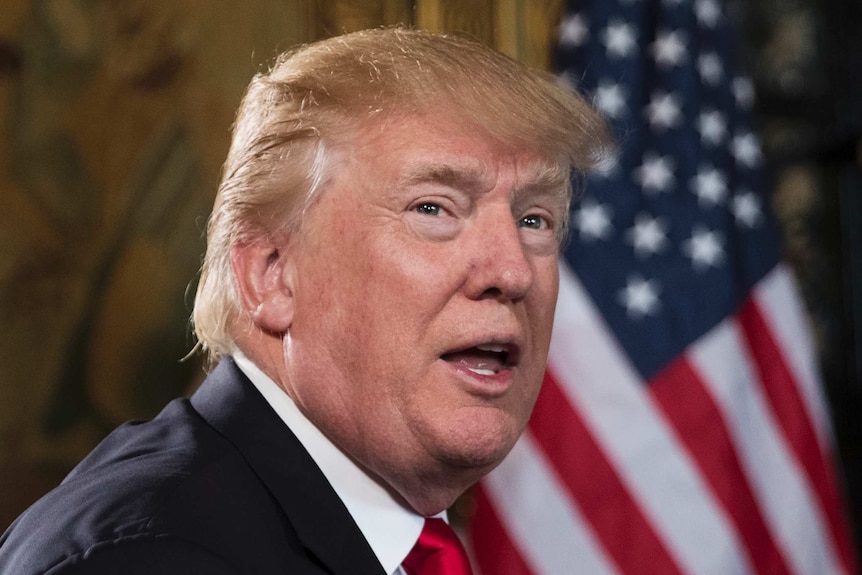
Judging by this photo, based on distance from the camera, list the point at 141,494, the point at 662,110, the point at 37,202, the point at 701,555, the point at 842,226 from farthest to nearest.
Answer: the point at 842,226
the point at 662,110
the point at 701,555
the point at 37,202
the point at 141,494

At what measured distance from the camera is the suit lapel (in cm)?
129

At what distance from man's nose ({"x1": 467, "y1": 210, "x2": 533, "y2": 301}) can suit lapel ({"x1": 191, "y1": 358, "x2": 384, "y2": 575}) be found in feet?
0.99

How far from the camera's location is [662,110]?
2471mm

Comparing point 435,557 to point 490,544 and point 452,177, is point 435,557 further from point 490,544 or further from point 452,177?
point 490,544

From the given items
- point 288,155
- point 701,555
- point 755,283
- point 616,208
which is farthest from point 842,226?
point 288,155

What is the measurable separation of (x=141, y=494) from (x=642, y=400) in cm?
144

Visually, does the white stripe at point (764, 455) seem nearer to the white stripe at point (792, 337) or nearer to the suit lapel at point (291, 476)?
the white stripe at point (792, 337)

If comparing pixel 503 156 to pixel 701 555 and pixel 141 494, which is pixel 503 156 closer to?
pixel 141 494

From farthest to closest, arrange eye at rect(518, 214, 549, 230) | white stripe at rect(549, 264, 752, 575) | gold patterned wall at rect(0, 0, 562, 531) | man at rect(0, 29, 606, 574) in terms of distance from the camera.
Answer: white stripe at rect(549, 264, 752, 575) → gold patterned wall at rect(0, 0, 562, 531) → eye at rect(518, 214, 549, 230) → man at rect(0, 29, 606, 574)

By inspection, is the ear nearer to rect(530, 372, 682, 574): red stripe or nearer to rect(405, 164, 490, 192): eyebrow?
rect(405, 164, 490, 192): eyebrow

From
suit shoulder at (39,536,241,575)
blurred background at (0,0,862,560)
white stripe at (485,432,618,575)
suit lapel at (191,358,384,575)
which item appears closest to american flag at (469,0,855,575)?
white stripe at (485,432,618,575)

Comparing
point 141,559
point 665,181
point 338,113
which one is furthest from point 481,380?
point 665,181

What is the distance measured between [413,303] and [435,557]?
0.37 metres

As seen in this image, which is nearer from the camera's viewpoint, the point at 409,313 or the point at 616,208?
the point at 409,313
